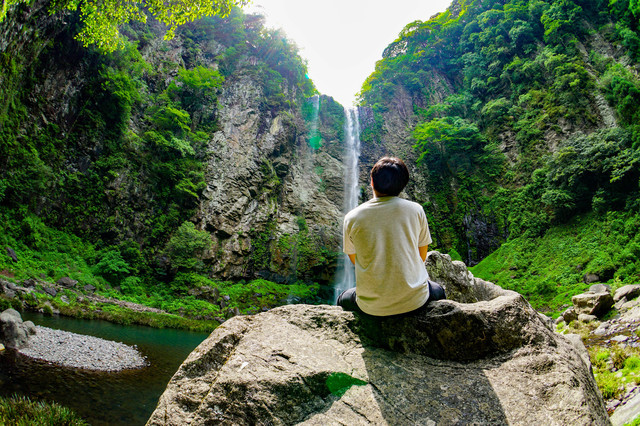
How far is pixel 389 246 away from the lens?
6.62 ft

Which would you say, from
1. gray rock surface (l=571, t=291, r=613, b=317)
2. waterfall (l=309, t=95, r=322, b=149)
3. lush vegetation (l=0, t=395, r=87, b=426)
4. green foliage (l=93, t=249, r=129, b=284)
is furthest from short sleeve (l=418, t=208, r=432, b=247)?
waterfall (l=309, t=95, r=322, b=149)

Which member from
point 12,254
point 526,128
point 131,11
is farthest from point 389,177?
point 526,128

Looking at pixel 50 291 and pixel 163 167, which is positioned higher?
pixel 163 167

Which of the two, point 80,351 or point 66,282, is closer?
point 80,351

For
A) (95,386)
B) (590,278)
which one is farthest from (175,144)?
(590,278)

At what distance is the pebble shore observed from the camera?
527 cm

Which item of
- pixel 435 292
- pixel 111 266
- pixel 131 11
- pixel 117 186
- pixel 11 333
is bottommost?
pixel 111 266

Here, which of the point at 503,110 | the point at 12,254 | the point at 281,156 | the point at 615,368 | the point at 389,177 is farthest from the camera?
the point at 281,156

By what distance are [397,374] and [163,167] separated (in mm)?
17920

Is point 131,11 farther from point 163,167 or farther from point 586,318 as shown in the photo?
point 586,318

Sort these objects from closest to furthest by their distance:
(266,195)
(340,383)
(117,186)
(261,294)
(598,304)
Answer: (340,383) → (598,304) → (117,186) → (261,294) → (266,195)

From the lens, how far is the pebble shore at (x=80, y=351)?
5266 millimetres

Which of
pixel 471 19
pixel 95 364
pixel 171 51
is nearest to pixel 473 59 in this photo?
pixel 471 19

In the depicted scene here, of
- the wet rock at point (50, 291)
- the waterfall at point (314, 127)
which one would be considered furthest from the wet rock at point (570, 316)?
the waterfall at point (314, 127)
